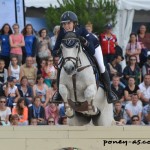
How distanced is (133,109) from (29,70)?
2.59m

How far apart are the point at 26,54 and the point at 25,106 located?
2.73 m

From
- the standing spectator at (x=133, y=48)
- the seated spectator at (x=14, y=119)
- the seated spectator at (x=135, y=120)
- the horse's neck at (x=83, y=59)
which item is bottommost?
the seated spectator at (x=135, y=120)

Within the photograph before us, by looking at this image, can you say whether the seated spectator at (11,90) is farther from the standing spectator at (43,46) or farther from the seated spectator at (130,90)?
the seated spectator at (130,90)

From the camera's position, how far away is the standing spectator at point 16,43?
813 inches

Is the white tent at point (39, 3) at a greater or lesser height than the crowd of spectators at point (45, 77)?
greater

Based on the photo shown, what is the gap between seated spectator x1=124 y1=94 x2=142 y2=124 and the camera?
19.4 meters

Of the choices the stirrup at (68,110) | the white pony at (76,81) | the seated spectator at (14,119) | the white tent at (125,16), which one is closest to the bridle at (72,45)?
the white pony at (76,81)

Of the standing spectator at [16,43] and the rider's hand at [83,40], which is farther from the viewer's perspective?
the standing spectator at [16,43]

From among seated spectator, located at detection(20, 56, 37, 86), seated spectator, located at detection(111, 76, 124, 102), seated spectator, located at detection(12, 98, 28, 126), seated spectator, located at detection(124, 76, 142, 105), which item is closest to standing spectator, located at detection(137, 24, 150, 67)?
seated spectator, located at detection(124, 76, 142, 105)

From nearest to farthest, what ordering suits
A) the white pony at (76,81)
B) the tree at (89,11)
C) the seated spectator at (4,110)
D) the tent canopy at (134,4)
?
the white pony at (76,81), the seated spectator at (4,110), the tree at (89,11), the tent canopy at (134,4)

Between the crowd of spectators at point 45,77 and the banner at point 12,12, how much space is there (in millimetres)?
542

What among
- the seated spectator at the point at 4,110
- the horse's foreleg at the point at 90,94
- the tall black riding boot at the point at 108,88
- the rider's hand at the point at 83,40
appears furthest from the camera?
the seated spectator at the point at 4,110

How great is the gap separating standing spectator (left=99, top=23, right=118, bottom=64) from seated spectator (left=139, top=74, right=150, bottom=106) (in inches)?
51.4

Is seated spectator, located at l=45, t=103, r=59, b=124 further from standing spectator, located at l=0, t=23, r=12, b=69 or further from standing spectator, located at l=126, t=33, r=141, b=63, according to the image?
standing spectator, located at l=126, t=33, r=141, b=63
